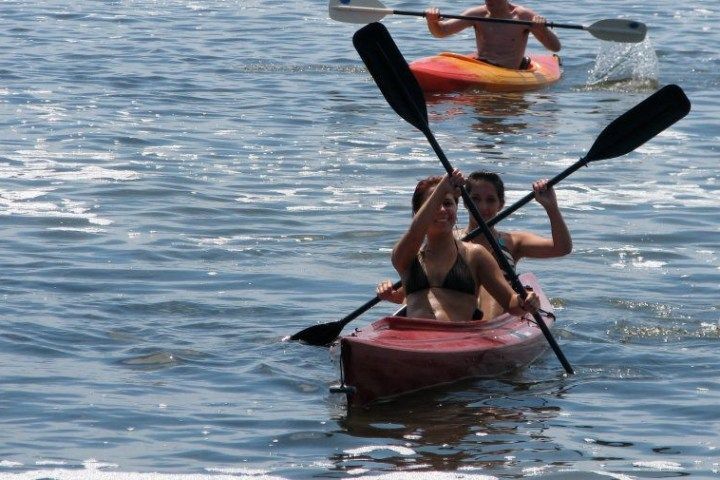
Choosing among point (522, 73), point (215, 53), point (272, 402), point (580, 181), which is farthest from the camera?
point (215, 53)

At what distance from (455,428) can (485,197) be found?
1507mm

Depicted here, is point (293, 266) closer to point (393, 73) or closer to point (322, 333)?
point (322, 333)

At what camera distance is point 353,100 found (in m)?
14.6

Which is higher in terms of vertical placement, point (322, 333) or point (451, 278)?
point (451, 278)

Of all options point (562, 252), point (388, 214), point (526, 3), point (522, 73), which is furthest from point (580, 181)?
point (526, 3)

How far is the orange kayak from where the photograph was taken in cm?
1407

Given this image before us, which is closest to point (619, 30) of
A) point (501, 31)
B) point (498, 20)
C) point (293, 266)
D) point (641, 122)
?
point (498, 20)

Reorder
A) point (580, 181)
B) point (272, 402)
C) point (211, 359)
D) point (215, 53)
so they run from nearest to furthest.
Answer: point (272, 402) < point (211, 359) < point (580, 181) < point (215, 53)

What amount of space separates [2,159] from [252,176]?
198 cm

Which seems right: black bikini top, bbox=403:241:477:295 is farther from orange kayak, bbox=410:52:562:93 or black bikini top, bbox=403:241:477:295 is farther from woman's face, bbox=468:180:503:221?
orange kayak, bbox=410:52:562:93

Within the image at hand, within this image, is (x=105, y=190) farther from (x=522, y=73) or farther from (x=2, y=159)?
(x=522, y=73)

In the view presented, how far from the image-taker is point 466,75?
46.1ft

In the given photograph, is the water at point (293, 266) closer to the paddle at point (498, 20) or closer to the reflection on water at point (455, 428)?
the reflection on water at point (455, 428)

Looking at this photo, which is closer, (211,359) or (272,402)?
(272,402)
